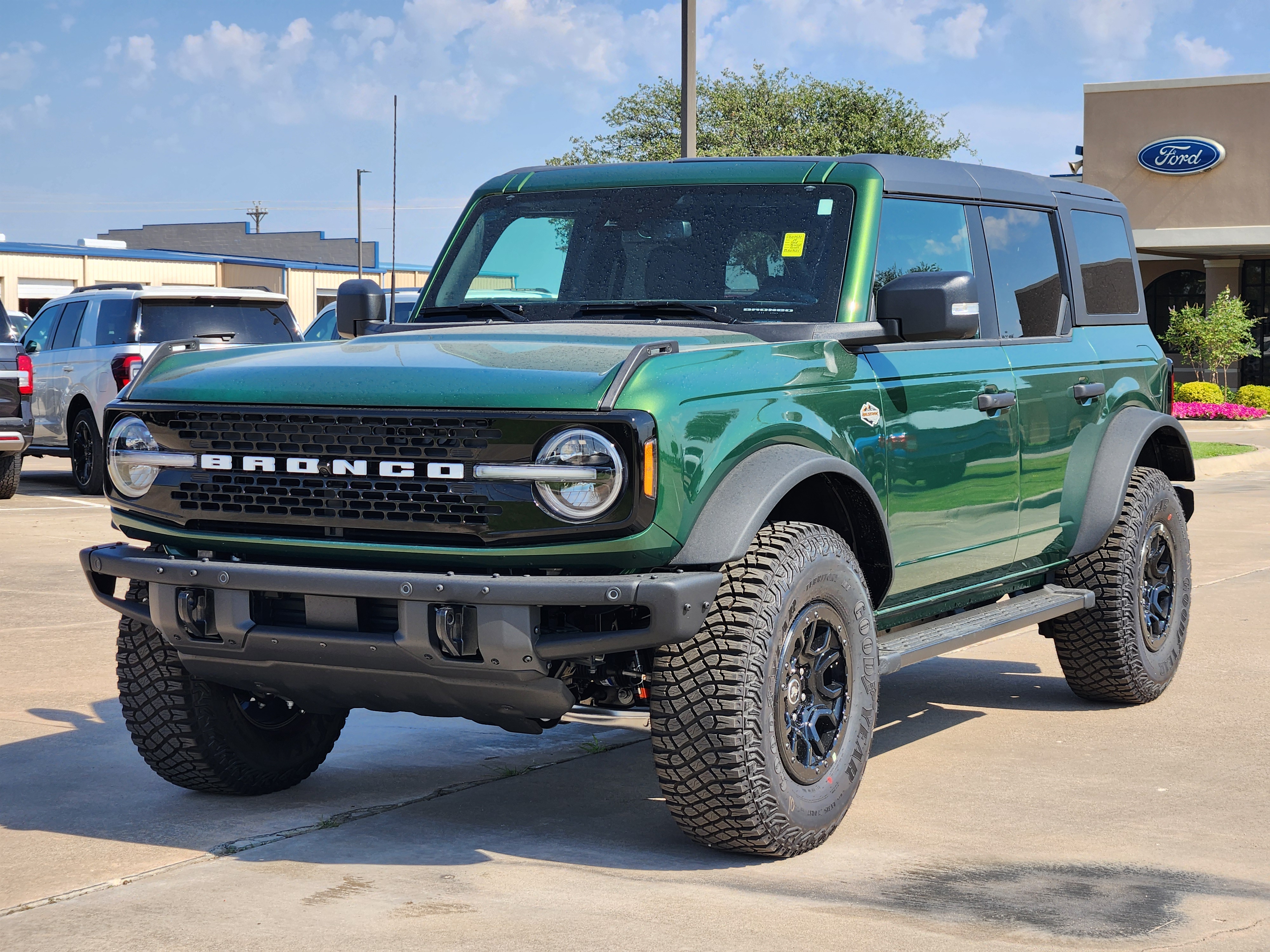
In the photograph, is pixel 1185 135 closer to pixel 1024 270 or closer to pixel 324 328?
pixel 324 328

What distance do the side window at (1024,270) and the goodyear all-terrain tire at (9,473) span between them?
36.6 feet

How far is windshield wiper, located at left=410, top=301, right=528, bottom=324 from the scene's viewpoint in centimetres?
567

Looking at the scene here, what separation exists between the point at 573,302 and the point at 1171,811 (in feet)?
8.55

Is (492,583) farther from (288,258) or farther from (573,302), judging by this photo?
(288,258)

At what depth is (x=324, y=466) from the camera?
175 inches

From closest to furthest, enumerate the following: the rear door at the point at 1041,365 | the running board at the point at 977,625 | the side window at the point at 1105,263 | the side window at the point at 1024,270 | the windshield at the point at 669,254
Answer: the running board at the point at 977,625 → the windshield at the point at 669,254 → the rear door at the point at 1041,365 → the side window at the point at 1024,270 → the side window at the point at 1105,263

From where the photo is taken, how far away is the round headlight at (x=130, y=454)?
4.80 m

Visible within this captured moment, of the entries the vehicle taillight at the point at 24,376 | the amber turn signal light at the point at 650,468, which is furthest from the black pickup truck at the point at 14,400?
the amber turn signal light at the point at 650,468

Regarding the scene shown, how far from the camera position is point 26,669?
7.35 metres

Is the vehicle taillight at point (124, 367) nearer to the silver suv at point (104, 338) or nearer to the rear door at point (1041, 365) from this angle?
the silver suv at point (104, 338)

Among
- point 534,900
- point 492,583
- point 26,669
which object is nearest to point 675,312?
point 492,583

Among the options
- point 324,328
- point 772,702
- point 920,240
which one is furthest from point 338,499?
point 324,328

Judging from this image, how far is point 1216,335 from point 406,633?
95.6ft

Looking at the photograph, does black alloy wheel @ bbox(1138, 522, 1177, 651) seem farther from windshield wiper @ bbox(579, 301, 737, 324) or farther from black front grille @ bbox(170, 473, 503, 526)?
black front grille @ bbox(170, 473, 503, 526)
